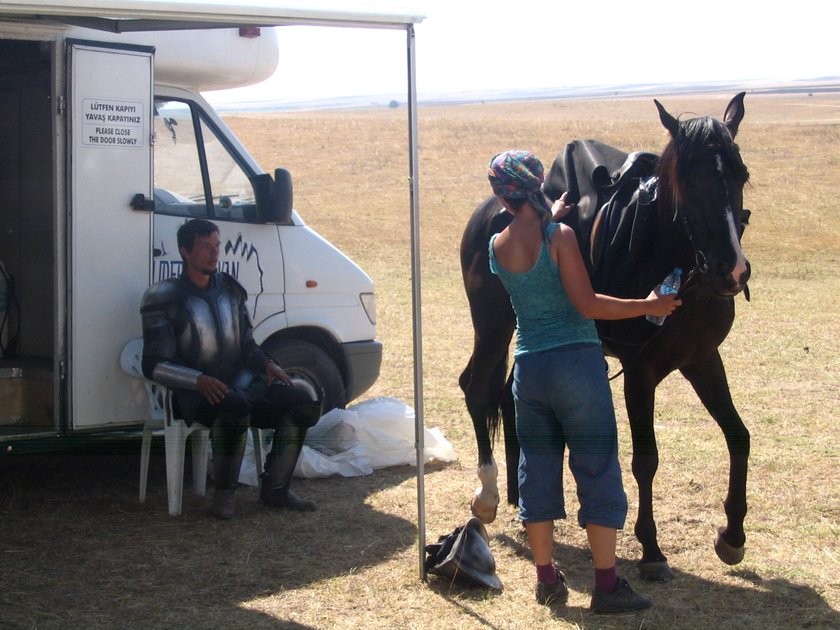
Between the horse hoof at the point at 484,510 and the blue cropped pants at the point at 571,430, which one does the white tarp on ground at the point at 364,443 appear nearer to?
the horse hoof at the point at 484,510

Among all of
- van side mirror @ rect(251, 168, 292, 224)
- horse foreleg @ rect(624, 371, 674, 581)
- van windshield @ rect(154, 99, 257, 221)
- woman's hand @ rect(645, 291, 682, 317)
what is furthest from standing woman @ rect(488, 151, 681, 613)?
van windshield @ rect(154, 99, 257, 221)

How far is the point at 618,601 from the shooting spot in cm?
404

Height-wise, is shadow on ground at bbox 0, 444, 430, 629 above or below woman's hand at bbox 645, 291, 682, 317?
below

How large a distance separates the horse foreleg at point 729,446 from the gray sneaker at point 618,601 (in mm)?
686

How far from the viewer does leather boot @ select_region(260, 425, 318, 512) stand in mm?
5492

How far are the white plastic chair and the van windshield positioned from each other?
1.02 meters

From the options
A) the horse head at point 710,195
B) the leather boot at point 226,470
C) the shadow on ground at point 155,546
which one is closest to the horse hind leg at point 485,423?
the shadow on ground at point 155,546

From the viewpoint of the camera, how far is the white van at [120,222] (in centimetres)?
514

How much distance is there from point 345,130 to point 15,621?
30.2m

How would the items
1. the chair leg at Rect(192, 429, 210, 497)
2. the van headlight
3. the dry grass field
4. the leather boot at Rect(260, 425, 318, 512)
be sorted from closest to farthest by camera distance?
1. the dry grass field
2. the leather boot at Rect(260, 425, 318, 512)
3. the chair leg at Rect(192, 429, 210, 497)
4. the van headlight

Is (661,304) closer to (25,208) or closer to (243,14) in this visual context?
(243,14)

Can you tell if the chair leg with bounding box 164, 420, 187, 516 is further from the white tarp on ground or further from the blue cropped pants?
the blue cropped pants

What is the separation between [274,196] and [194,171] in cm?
49

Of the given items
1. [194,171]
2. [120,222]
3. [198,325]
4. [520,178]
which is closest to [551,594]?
[520,178]
